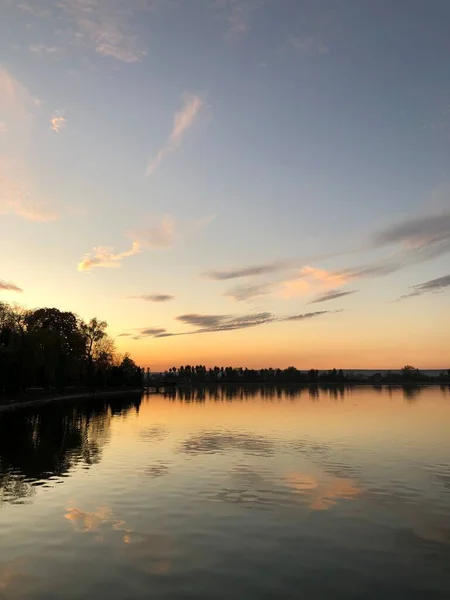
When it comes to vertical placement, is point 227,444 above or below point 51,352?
below

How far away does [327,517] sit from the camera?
19.9m

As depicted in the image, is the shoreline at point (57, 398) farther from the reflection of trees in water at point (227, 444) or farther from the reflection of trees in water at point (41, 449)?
the reflection of trees in water at point (227, 444)

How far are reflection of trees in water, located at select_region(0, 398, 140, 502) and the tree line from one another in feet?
84.9

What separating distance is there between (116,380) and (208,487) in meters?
164

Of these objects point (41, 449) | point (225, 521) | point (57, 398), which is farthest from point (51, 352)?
point (225, 521)

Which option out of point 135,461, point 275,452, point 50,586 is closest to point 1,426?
point 135,461

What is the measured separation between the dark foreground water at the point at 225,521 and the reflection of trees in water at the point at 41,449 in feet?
0.67

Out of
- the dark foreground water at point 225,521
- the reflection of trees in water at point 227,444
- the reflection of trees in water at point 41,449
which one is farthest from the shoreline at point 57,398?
the dark foreground water at point 225,521

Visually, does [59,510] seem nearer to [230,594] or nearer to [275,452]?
[230,594]

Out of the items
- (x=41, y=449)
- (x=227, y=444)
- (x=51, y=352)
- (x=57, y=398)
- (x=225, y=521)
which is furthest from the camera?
(x=57, y=398)

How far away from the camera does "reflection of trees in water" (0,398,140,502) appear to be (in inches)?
1038

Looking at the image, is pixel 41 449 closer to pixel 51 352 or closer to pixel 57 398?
pixel 51 352

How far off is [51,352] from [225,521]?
299 ft

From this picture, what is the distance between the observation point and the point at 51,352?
102125 millimetres
